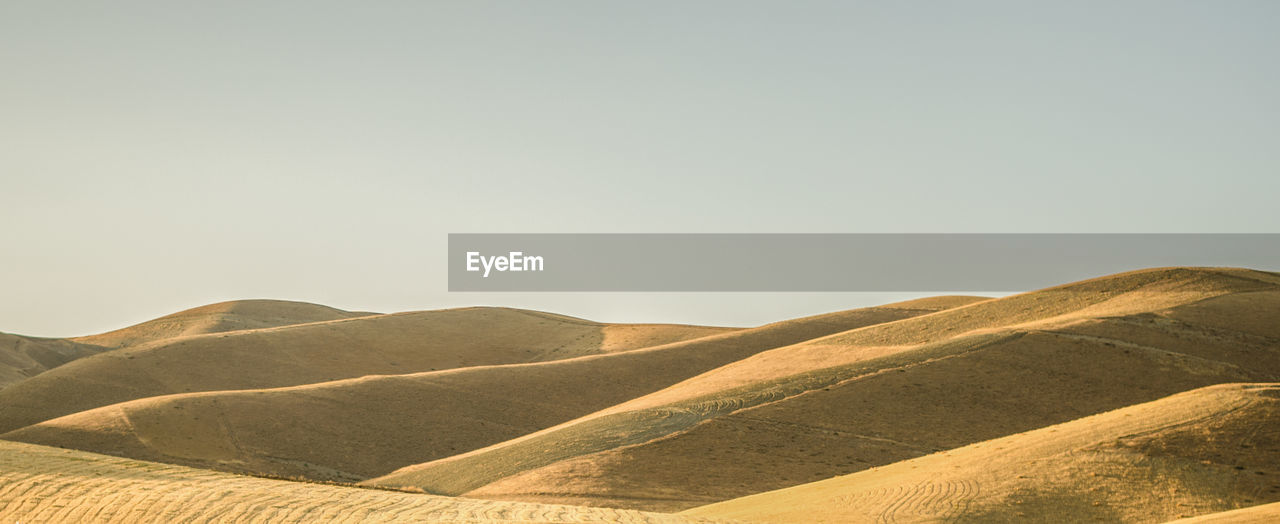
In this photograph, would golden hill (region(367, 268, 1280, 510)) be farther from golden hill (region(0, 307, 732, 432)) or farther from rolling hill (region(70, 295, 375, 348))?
rolling hill (region(70, 295, 375, 348))

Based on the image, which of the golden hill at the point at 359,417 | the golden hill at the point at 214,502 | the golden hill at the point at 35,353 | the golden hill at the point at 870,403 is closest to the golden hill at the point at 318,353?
the golden hill at the point at 359,417

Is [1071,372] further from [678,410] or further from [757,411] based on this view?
[678,410]

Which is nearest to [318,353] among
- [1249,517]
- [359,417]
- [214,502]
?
[359,417]

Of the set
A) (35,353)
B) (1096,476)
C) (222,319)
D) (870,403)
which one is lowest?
(1096,476)

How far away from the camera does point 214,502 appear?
1636 centimetres

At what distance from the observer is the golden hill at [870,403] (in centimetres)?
2986

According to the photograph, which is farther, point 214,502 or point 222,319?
point 222,319

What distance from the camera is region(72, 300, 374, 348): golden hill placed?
288ft

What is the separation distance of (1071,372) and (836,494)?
15996 millimetres

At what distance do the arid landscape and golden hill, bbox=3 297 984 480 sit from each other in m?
0.14

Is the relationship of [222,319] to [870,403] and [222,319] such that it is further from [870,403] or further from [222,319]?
[870,403]

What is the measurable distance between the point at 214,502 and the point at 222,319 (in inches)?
3088

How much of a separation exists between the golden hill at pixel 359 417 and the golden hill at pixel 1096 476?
19.2 meters

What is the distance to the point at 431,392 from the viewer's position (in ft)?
151
